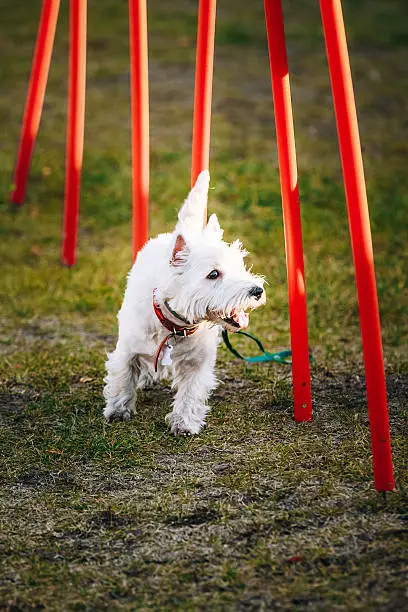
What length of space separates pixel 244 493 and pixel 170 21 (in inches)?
437

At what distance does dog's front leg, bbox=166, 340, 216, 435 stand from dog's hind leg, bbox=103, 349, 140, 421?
21 cm

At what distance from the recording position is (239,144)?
8992 millimetres

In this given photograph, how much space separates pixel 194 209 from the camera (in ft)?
13.2

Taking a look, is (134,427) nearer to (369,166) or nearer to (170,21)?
(369,166)

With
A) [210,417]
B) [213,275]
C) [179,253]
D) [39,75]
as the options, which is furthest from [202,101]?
[39,75]

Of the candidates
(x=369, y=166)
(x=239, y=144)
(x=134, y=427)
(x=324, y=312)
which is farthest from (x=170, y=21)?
(x=134, y=427)

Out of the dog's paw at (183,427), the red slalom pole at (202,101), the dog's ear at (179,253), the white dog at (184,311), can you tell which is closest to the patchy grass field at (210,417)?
the dog's paw at (183,427)

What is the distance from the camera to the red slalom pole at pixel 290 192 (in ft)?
13.0

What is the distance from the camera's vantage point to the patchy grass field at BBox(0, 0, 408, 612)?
3.02 meters

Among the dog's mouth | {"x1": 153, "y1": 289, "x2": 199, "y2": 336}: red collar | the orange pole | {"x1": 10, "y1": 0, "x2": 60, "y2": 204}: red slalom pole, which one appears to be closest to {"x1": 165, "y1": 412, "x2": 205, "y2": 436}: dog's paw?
{"x1": 153, "y1": 289, "x2": 199, "y2": 336}: red collar

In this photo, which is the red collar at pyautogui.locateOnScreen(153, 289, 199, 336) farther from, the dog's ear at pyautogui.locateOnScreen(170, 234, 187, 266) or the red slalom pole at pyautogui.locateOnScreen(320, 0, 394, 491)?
the red slalom pole at pyautogui.locateOnScreen(320, 0, 394, 491)

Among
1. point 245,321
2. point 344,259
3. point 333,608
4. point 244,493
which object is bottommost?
point 333,608

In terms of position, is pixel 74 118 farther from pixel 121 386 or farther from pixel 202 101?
pixel 121 386

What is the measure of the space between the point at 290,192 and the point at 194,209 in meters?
0.45
